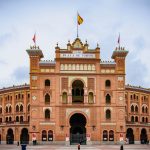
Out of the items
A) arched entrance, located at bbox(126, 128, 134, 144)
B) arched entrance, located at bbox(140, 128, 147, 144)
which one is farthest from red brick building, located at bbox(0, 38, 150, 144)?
arched entrance, located at bbox(140, 128, 147, 144)

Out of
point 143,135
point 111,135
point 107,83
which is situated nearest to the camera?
point 111,135

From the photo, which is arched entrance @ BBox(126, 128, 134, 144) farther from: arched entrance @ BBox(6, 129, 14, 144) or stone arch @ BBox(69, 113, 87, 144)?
arched entrance @ BBox(6, 129, 14, 144)

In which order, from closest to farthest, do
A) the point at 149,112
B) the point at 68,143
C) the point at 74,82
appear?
1. the point at 68,143
2. the point at 74,82
3. the point at 149,112

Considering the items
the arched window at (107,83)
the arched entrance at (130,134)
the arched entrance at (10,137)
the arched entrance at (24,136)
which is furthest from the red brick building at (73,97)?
the arched entrance at (10,137)

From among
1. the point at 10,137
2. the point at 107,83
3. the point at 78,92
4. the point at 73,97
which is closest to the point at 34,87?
the point at 73,97

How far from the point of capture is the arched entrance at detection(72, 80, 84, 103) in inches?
3625

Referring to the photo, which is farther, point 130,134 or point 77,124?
point 130,134

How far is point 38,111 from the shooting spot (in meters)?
87.3

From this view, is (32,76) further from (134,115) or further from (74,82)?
(134,115)

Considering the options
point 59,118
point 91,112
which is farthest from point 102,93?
point 59,118

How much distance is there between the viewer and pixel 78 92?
93125mm

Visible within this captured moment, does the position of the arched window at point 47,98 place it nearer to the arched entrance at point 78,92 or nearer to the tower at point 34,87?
the tower at point 34,87

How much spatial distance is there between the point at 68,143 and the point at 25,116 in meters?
24.4

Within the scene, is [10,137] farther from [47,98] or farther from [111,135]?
[111,135]
